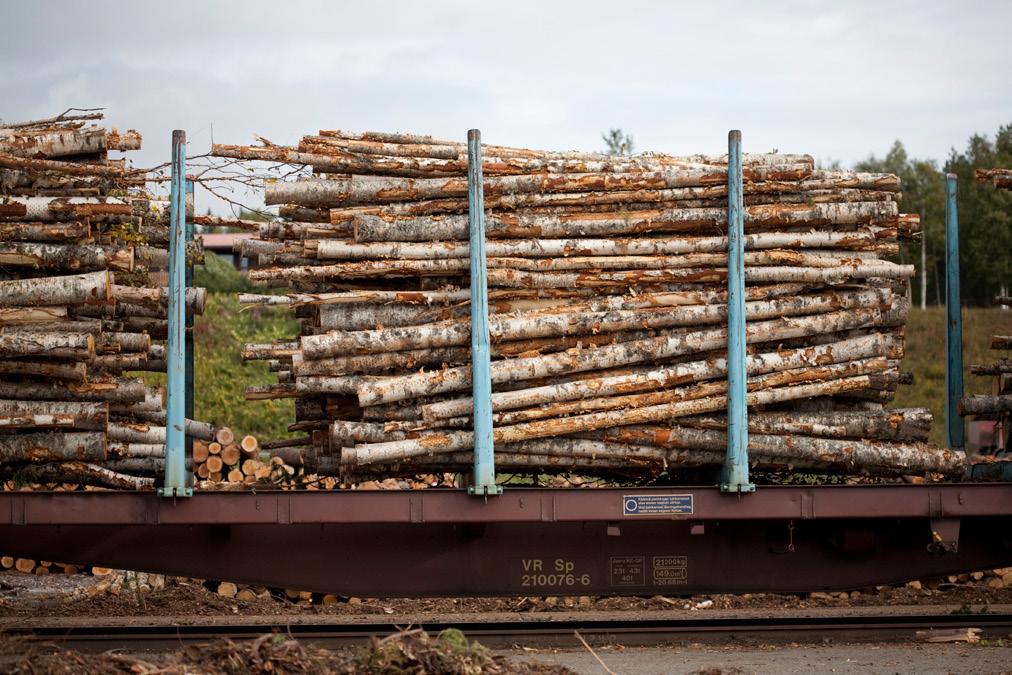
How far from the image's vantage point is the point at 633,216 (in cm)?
A: 798

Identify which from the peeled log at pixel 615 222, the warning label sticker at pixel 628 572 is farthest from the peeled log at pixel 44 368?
the warning label sticker at pixel 628 572

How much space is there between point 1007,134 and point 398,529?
32.5 metres

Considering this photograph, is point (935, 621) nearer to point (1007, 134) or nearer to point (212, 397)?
point (212, 397)

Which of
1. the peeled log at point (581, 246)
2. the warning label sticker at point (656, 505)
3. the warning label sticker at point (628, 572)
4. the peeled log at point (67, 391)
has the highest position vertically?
the peeled log at point (581, 246)

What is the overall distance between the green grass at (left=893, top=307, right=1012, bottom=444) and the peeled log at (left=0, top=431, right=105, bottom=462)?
18.7 metres

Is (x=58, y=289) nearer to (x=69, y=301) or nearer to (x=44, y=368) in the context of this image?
(x=69, y=301)

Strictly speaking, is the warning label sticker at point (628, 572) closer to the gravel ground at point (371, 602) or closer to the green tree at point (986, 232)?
the gravel ground at point (371, 602)

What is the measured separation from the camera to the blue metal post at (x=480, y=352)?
23.8 feet

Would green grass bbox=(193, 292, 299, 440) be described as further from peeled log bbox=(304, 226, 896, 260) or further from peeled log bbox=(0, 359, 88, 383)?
peeled log bbox=(304, 226, 896, 260)

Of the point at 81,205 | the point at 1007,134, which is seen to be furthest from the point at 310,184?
the point at 1007,134

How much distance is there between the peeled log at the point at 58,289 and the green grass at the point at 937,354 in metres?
18.9

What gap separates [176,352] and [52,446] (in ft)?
4.32

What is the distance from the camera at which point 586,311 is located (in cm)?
779

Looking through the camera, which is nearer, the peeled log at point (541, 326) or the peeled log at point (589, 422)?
the peeled log at point (589, 422)
